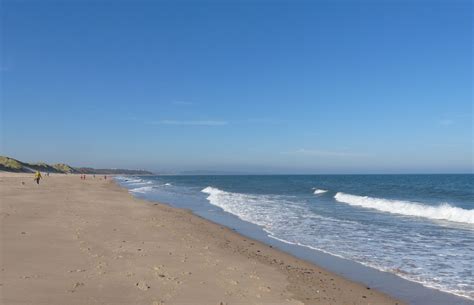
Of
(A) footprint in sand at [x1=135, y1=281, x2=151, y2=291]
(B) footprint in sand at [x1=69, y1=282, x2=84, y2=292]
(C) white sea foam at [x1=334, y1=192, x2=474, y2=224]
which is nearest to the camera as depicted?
(B) footprint in sand at [x1=69, y1=282, x2=84, y2=292]

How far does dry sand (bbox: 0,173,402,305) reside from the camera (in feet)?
21.7

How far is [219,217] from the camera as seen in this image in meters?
21.3

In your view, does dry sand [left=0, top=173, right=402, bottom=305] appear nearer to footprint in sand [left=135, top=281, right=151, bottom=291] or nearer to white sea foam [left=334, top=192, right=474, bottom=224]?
footprint in sand [left=135, top=281, right=151, bottom=291]

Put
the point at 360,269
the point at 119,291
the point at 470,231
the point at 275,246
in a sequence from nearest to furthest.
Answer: the point at 119,291, the point at 360,269, the point at 275,246, the point at 470,231

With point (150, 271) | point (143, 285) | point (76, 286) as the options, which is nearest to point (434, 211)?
point (150, 271)

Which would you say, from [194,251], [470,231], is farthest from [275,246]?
[470,231]

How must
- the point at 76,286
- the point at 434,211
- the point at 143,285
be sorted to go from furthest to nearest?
1. the point at 434,211
2. the point at 143,285
3. the point at 76,286

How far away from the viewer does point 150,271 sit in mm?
8141

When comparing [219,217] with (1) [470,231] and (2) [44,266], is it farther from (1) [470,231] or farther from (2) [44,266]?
(2) [44,266]

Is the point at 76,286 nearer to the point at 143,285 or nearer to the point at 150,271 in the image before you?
the point at 143,285

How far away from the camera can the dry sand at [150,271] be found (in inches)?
260

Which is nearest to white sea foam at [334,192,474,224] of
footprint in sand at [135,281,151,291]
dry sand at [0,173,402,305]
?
dry sand at [0,173,402,305]

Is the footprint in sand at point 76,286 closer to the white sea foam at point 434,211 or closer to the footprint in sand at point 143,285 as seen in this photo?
the footprint in sand at point 143,285

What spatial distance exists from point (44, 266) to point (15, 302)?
2.15 m
